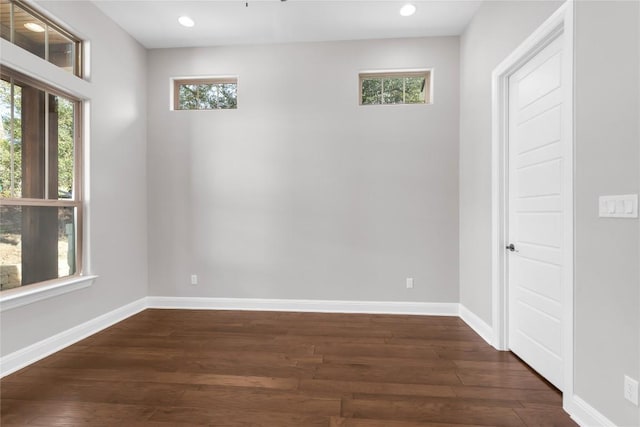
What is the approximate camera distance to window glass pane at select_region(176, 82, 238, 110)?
12.8 ft

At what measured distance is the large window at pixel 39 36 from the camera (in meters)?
2.38

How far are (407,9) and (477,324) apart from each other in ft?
10.6

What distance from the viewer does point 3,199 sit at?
2.31 m

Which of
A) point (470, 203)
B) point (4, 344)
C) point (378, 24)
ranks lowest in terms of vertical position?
point (4, 344)

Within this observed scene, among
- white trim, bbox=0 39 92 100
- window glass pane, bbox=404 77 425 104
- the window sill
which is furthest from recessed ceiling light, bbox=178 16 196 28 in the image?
the window sill

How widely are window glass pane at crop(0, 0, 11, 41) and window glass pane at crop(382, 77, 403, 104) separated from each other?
3.44m

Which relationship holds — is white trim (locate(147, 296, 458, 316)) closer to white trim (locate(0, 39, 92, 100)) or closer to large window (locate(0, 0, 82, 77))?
white trim (locate(0, 39, 92, 100))

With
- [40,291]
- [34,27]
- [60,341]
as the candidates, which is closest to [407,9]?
[34,27]

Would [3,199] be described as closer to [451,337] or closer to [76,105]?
[76,105]
